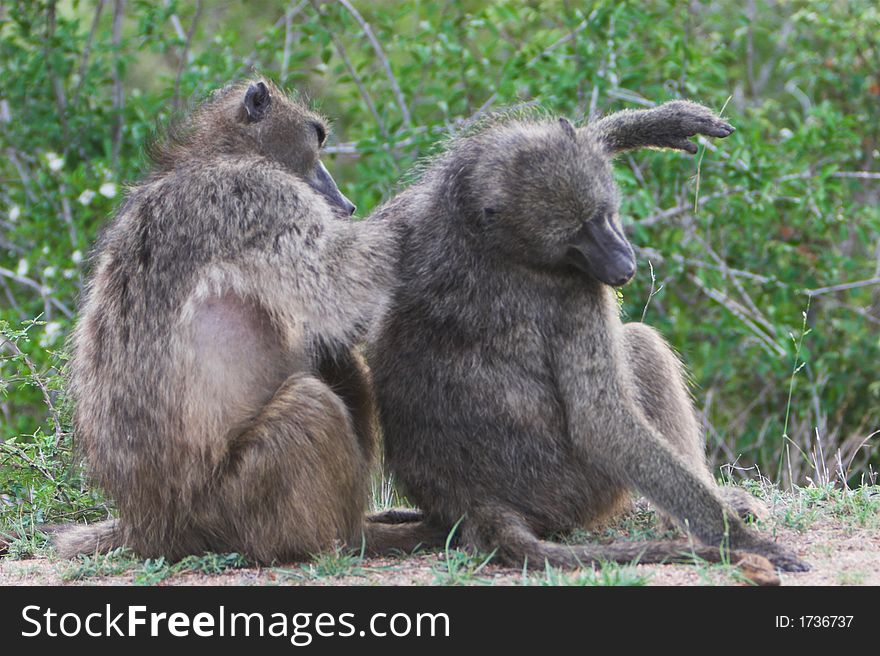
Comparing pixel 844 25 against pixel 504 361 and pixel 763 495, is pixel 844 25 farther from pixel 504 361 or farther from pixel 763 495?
pixel 504 361

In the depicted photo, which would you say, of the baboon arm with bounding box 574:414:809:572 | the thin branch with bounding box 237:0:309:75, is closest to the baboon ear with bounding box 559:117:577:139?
the baboon arm with bounding box 574:414:809:572

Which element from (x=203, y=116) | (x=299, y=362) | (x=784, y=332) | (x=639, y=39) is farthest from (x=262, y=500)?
(x=639, y=39)

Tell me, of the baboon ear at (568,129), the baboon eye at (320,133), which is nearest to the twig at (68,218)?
the baboon eye at (320,133)

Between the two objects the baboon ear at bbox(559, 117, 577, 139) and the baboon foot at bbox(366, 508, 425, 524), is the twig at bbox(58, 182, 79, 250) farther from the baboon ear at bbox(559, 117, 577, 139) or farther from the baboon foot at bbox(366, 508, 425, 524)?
the baboon ear at bbox(559, 117, 577, 139)

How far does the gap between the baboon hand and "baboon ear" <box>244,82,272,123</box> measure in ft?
4.39

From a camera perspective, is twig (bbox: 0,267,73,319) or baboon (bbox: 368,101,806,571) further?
twig (bbox: 0,267,73,319)

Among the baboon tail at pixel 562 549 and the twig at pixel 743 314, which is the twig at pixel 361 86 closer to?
the twig at pixel 743 314

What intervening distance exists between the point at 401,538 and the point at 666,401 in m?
0.98

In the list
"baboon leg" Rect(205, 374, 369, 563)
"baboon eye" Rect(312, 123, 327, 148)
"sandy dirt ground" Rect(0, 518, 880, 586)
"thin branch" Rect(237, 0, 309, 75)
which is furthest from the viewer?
"thin branch" Rect(237, 0, 309, 75)

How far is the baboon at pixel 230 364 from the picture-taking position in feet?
11.8

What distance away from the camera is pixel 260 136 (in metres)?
4.10

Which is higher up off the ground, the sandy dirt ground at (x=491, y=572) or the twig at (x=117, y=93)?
the twig at (x=117, y=93)

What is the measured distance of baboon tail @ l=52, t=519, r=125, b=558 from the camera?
3.99 meters

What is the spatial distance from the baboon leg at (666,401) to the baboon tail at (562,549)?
39cm
